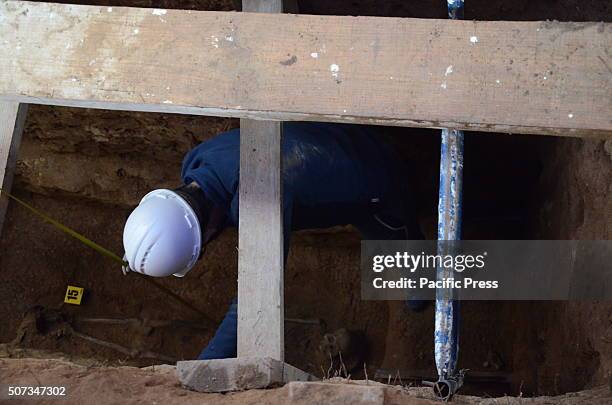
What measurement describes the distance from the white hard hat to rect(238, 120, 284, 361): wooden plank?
28.3 inches

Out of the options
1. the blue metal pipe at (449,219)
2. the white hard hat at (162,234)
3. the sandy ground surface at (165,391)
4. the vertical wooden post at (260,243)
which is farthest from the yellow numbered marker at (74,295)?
the blue metal pipe at (449,219)

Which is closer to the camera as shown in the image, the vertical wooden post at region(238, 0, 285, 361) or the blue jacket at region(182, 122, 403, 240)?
the vertical wooden post at region(238, 0, 285, 361)

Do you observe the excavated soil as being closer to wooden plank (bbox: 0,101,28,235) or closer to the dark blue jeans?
the dark blue jeans

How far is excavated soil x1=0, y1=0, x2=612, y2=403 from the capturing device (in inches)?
168

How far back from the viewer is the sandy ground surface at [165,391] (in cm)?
247

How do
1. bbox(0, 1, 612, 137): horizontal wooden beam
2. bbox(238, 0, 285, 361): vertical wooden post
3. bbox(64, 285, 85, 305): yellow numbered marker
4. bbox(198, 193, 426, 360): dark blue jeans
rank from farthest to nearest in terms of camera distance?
bbox(64, 285, 85, 305): yellow numbered marker < bbox(198, 193, 426, 360): dark blue jeans < bbox(238, 0, 285, 361): vertical wooden post < bbox(0, 1, 612, 137): horizontal wooden beam

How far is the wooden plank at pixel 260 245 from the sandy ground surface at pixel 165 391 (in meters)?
0.23

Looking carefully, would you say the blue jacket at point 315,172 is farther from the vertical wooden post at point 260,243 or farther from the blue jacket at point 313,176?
the vertical wooden post at point 260,243

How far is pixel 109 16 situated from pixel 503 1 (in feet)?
7.00

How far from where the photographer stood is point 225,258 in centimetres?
544

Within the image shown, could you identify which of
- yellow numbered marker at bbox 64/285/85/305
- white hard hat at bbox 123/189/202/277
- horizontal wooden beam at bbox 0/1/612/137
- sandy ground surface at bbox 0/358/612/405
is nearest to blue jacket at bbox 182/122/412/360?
white hard hat at bbox 123/189/202/277

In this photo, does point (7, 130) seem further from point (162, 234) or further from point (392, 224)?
point (392, 224)

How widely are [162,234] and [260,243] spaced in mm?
773

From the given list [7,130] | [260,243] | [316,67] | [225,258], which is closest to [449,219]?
[260,243]
